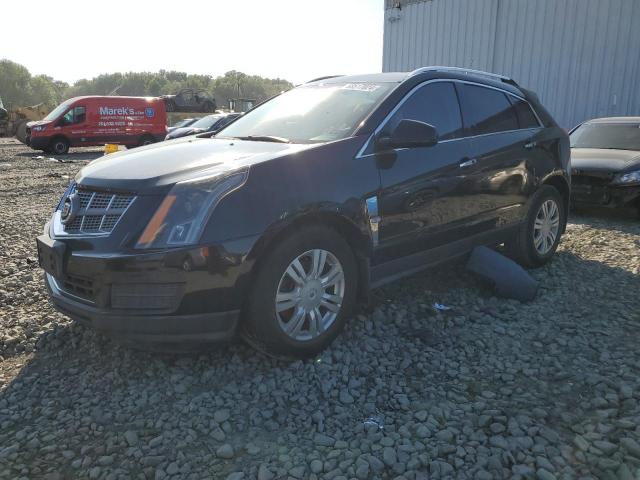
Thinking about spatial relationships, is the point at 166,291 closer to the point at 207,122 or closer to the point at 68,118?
the point at 207,122

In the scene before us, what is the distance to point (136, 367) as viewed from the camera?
3109 mm

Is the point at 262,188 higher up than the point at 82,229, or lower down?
higher up

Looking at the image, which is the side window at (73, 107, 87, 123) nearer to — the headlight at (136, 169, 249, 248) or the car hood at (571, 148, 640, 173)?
the car hood at (571, 148, 640, 173)

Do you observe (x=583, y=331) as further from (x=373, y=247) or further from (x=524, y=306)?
(x=373, y=247)

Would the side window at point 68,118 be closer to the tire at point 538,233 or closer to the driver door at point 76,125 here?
the driver door at point 76,125

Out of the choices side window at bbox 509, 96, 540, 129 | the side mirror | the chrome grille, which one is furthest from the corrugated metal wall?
the chrome grille

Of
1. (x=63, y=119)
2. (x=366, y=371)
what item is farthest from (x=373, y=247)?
(x=63, y=119)

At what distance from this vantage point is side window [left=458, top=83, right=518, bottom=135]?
13.9 ft

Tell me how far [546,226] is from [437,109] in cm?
194

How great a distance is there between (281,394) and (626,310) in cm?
285

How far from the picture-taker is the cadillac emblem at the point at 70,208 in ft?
9.82

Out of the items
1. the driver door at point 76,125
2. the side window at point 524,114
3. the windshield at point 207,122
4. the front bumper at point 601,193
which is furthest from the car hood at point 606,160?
the driver door at point 76,125

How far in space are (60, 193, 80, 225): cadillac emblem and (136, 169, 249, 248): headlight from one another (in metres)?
0.60

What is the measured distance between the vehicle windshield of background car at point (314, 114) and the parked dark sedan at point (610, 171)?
16.0 ft
